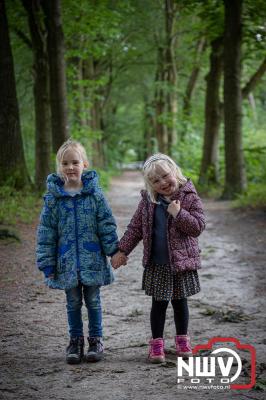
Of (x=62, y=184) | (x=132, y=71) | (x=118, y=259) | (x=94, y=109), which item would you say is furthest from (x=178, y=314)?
(x=132, y=71)

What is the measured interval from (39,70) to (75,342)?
41.3 feet

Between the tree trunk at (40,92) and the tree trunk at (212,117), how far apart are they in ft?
20.2

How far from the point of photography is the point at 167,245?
14.5ft

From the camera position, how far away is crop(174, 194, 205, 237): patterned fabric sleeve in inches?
170

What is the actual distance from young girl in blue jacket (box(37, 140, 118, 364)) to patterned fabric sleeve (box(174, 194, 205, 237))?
0.61 meters

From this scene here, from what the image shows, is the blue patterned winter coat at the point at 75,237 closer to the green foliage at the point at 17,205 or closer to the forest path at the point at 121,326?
the forest path at the point at 121,326

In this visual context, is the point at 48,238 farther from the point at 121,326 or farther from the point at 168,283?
the point at 121,326

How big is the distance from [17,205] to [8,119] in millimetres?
2801

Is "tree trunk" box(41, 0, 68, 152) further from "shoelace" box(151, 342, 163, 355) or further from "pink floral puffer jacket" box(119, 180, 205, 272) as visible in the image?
"shoelace" box(151, 342, 163, 355)

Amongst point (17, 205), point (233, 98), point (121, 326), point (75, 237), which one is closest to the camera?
point (75, 237)

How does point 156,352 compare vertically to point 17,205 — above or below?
below

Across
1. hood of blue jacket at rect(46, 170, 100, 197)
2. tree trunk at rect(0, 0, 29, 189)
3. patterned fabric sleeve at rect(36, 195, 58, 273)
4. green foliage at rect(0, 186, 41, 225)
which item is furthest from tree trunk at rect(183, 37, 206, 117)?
patterned fabric sleeve at rect(36, 195, 58, 273)

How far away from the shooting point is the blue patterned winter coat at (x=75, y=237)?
177 inches

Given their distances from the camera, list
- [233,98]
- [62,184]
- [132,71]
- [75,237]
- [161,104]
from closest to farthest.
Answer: [75,237]
[62,184]
[233,98]
[161,104]
[132,71]
